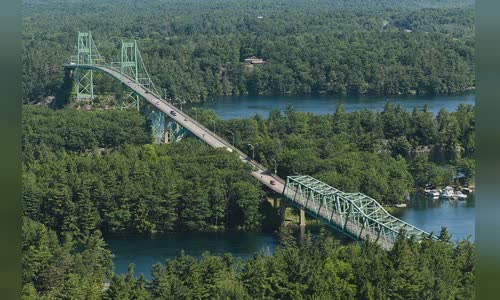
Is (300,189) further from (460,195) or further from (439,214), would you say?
(460,195)

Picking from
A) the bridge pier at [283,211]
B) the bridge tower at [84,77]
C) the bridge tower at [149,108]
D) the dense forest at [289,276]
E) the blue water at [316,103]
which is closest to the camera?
the dense forest at [289,276]

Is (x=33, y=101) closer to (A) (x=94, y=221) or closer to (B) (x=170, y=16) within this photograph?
(A) (x=94, y=221)

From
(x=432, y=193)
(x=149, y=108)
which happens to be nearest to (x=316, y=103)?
(x=149, y=108)

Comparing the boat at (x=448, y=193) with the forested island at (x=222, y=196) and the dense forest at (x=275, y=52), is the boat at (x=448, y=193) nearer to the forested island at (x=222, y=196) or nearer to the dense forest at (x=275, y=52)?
the forested island at (x=222, y=196)

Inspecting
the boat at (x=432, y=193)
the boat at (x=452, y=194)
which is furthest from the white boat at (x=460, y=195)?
the boat at (x=432, y=193)

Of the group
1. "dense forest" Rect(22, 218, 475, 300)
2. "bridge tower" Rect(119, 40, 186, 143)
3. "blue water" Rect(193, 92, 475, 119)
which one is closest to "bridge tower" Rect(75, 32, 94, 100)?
"bridge tower" Rect(119, 40, 186, 143)
